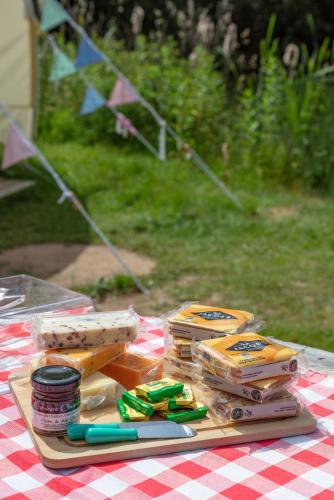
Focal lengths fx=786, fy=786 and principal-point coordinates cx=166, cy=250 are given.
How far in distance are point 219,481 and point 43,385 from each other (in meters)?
0.38

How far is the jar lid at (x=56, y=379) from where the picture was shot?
1.51 metres

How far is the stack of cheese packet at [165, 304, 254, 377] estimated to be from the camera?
1827mm

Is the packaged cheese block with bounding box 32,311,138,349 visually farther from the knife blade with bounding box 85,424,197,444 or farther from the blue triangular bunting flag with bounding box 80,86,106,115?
the blue triangular bunting flag with bounding box 80,86,106,115

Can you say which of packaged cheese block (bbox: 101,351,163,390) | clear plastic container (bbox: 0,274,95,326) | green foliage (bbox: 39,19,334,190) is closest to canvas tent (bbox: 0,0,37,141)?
green foliage (bbox: 39,19,334,190)

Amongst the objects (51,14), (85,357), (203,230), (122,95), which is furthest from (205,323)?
(122,95)

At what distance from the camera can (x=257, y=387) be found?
63.8 inches

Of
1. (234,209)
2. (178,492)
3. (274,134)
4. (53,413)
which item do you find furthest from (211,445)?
(274,134)

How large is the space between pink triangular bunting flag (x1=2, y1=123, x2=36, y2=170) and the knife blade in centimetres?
369

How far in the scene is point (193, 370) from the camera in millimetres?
1799

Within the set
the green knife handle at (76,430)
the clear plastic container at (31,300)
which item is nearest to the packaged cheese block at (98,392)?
the green knife handle at (76,430)

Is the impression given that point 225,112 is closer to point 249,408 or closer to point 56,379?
point 249,408

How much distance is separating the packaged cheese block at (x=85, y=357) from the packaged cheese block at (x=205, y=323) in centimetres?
15

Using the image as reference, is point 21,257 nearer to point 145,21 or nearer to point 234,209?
point 234,209

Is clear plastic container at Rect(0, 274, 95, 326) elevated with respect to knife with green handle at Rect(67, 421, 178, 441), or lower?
elevated
